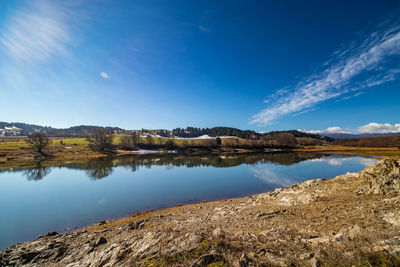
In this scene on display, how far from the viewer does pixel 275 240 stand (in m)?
6.41

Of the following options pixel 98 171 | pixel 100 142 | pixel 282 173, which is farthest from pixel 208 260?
pixel 100 142

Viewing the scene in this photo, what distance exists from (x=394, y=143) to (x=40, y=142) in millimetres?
220303

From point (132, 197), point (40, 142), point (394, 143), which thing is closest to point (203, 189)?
point (132, 197)

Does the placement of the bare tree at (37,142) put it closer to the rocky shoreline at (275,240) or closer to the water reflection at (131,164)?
the water reflection at (131,164)

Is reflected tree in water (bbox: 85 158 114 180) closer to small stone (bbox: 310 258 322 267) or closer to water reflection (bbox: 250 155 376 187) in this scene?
water reflection (bbox: 250 155 376 187)

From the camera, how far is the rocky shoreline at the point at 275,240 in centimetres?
461

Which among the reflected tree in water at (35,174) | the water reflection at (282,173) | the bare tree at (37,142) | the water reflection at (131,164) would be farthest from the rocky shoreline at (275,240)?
the bare tree at (37,142)

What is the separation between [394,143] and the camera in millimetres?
113500

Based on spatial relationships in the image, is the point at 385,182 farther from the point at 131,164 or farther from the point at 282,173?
the point at 131,164

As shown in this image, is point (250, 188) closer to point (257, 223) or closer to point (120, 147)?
point (257, 223)

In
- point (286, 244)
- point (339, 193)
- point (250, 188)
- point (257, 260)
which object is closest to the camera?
point (257, 260)

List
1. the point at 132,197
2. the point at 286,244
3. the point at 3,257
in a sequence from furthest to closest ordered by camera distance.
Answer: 1. the point at 132,197
2. the point at 3,257
3. the point at 286,244

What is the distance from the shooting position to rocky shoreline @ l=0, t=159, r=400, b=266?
4.61m

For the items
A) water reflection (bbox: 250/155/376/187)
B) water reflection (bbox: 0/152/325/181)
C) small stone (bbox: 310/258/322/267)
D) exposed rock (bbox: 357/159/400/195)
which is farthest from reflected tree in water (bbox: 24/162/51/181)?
exposed rock (bbox: 357/159/400/195)
